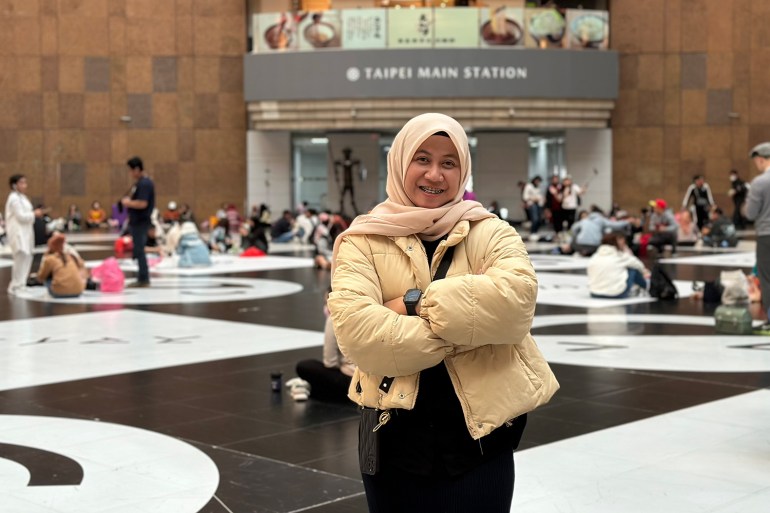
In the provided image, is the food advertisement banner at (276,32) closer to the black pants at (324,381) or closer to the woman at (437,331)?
the black pants at (324,381)

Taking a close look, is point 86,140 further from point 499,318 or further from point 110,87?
point 499,318

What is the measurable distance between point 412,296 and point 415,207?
12.0 inches

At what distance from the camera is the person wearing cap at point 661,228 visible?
24938mm

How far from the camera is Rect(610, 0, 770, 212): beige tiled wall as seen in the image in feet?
123

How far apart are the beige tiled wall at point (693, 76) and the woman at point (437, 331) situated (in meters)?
35.2

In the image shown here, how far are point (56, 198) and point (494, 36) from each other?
15.5 m

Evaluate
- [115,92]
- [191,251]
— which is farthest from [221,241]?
[115,92]

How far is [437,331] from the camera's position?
10.1ft

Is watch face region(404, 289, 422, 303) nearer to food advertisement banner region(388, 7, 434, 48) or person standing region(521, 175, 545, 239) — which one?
person standing region(521, 175, 545, 239)

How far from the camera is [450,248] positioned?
3.33 m

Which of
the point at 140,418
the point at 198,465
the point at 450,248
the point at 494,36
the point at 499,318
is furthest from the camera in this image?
the point at 494,36

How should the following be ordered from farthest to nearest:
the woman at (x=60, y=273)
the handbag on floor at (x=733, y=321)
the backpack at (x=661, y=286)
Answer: the woman at (x=60, y=273), the backpack at (x=661, y=286), the handbag on floor at (x=733, y=321)

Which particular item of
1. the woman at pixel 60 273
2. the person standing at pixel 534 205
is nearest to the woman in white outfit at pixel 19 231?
the woman at pixel 60 273

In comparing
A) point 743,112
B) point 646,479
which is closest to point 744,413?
point 646,479
